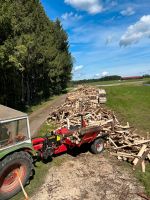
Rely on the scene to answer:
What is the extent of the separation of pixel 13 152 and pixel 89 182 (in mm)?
3032

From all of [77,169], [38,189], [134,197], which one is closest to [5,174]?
[38,189]

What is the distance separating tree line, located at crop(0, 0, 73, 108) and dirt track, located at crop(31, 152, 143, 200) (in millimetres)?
10882

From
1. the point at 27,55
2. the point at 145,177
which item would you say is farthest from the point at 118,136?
the point at 27,55

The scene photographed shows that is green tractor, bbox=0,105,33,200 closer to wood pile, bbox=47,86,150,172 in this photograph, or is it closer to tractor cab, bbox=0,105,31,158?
tractor cab, bbox=0,105,31,158

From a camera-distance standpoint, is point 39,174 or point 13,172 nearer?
point 13,172

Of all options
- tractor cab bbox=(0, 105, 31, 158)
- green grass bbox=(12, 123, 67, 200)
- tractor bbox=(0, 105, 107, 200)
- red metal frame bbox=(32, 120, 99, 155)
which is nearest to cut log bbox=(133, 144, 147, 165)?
red metal frame bbox=(32, 120, 99, 155)

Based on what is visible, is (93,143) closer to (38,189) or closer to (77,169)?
(77,169)

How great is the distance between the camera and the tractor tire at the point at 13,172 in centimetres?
753

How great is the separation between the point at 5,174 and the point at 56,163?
138 inches

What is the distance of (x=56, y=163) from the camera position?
10.9 meters

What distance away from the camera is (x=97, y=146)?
1212cm

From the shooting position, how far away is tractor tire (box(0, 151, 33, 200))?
24.7 feet

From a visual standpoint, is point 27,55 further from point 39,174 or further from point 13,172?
point 13,172

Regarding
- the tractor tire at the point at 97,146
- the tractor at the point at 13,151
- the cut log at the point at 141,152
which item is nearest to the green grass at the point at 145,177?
the cut log at the point at 141,152
